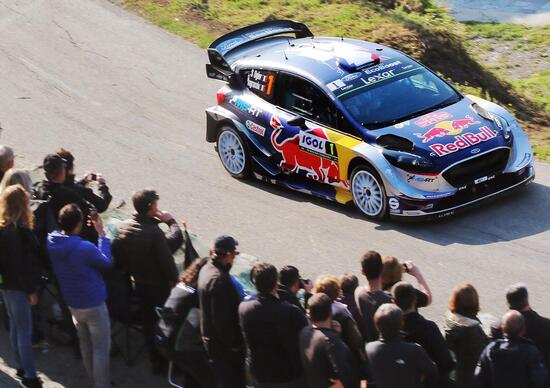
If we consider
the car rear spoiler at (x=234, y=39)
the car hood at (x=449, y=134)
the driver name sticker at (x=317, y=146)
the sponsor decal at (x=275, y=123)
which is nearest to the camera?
the car hood at (x=449, y=134)

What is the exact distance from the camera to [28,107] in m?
17.3

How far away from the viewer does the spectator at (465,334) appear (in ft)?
25.7

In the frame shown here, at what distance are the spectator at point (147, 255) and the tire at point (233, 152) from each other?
203 inches

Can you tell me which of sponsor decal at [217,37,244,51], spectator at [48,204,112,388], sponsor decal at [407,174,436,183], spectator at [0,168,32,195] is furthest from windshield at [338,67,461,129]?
spectator at [48,204,112,388]

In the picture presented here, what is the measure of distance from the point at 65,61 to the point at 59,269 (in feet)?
36.0

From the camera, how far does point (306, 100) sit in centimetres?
1384

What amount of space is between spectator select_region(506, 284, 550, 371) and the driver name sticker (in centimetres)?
568

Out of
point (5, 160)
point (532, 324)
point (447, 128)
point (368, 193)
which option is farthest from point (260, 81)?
point (532, 324)

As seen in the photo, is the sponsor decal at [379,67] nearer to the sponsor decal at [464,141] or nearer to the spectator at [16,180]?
the sponsor decal at [464,141]

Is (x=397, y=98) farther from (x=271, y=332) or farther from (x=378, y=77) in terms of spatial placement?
(x=271, y=332)

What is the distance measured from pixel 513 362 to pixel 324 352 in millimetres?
1280

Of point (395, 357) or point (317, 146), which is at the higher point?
point (395, 357)

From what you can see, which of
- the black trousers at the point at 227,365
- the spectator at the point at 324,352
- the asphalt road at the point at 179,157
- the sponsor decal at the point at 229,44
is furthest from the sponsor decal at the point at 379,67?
the spectator at the point at 324,352

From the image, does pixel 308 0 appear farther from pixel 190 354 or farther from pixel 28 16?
pixel 190 354
